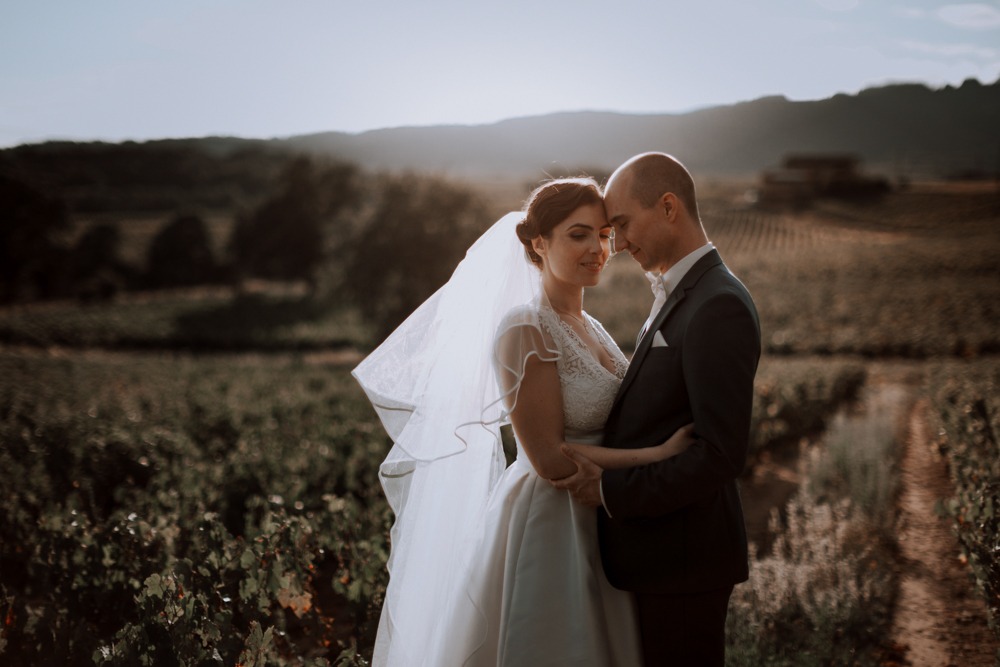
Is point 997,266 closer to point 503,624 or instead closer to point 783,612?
point 783,612

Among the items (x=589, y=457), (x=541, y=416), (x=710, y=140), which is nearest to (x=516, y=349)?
(x=541, y=416)

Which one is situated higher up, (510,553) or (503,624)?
(510,553)

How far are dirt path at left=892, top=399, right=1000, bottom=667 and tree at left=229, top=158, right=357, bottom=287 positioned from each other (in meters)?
54.0

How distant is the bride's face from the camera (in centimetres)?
271

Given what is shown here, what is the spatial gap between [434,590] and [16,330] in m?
46.2

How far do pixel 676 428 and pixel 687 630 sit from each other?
28.6 inches

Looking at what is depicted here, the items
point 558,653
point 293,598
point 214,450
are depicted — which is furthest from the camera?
point 214,450

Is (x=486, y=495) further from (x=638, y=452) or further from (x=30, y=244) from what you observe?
(x=30, y=244)

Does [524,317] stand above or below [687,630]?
above

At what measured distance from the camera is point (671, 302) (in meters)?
2.59

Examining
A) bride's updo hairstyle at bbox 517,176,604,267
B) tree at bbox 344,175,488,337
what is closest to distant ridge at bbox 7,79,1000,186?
tree at bbox 344,175,488,337

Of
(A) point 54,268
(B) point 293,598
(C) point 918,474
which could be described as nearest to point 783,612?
(B) point 293,598

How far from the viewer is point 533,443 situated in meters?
2.61

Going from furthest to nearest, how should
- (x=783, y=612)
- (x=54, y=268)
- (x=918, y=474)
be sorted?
(x=54, y=268) < (x=918, y=474) < (x=783, y=612)
